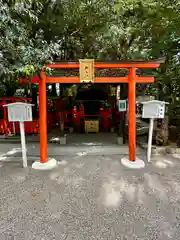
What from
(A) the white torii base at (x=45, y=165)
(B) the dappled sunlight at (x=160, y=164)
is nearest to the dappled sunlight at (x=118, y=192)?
(B) the dappled sunlight at (x=160, y=164)

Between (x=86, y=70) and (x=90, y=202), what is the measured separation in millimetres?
2797

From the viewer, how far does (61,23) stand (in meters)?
6.04

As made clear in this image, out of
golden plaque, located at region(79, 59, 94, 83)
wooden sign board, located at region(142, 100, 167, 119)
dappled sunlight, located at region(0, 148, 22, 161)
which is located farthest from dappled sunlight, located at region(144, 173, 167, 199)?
dappled sunlight, located at region(0, 148, 22, 161)

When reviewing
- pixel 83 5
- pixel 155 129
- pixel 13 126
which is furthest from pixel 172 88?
pixel 13 126

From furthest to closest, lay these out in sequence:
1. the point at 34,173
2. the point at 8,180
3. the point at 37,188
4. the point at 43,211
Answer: the point at 34,173
the point at 8,180
the point at 37,188
the point at 43,211

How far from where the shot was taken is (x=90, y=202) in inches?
135

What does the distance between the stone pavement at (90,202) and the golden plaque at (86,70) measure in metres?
2.16

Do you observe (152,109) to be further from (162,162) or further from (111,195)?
(111,195)

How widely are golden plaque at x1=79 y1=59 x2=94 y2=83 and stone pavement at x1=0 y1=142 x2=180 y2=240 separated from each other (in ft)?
7.08

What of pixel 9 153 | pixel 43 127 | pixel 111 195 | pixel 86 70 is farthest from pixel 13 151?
pixel 111 195

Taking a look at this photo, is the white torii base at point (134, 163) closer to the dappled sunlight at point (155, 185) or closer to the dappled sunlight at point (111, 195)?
the dappled sunlight at point (155, 185)

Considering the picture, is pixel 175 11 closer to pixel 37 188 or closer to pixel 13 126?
pixel 37 188

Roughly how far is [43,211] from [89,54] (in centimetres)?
791

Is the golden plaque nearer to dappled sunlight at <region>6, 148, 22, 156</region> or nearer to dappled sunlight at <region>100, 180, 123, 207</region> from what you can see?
dappled sunlight at <region>100, 180, 123, 207</region>
